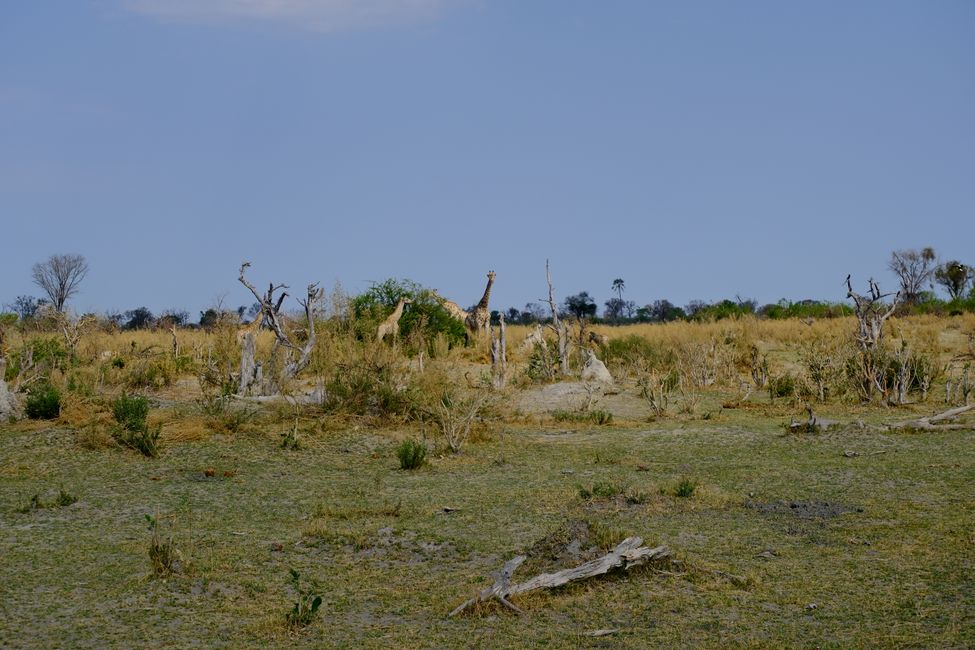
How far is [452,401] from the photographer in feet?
45.8

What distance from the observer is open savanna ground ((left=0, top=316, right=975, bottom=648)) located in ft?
20.6

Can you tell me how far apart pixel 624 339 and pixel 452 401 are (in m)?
17.1

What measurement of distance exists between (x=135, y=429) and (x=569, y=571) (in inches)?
289

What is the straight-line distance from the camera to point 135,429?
12469mm

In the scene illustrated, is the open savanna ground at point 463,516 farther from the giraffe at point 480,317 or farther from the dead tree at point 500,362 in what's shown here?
the giraffe at point 480,317

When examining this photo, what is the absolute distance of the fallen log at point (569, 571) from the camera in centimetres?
649

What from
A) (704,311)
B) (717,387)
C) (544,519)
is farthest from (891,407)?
(704,311)

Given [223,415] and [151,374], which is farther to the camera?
[151,374]

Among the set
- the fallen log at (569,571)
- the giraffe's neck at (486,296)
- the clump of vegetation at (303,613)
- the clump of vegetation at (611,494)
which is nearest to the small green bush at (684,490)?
the clump of vegetation at (611,494)

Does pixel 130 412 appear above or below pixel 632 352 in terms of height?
below

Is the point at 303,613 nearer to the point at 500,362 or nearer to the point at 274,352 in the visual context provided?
the point at 274,352

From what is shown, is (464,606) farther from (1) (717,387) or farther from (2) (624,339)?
(2) (624,339)

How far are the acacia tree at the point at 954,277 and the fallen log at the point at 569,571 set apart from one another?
156 ft

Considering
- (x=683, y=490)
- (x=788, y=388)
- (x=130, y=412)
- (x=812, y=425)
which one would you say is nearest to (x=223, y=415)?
(x=130, y=412)
